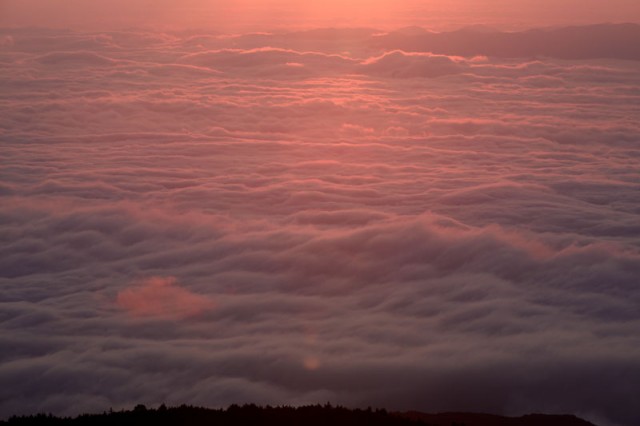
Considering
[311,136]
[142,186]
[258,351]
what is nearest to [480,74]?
[311,136]

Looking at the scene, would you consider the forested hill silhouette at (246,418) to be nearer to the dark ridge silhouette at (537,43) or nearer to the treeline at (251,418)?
the treeline at (251,418)

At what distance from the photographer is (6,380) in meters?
18.8

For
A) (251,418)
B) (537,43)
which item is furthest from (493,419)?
(537,43)

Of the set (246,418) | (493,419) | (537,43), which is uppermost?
(537,43)

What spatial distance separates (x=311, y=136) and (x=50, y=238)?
30.6m

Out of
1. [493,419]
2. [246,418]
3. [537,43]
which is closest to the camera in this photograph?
[246,418]

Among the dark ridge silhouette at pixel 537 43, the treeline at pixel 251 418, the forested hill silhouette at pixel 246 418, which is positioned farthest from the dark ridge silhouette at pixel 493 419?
the dark ridge silhouette at pixel 537 43

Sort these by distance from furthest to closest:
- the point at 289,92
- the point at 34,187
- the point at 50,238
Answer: the point at 289,92, the point at 34,187, the point at 50,238

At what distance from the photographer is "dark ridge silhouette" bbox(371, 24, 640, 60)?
427 ft

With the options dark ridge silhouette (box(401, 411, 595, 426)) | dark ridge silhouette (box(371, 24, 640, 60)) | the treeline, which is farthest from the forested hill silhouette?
dark ridge silhouette (box(371, 24, 640, 60))

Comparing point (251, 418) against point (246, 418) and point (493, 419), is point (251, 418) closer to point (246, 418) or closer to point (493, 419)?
Answer: point (246, 418)

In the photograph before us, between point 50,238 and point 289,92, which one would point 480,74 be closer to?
point 289,92

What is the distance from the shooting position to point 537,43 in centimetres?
13525

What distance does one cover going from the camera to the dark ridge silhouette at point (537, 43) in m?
130
